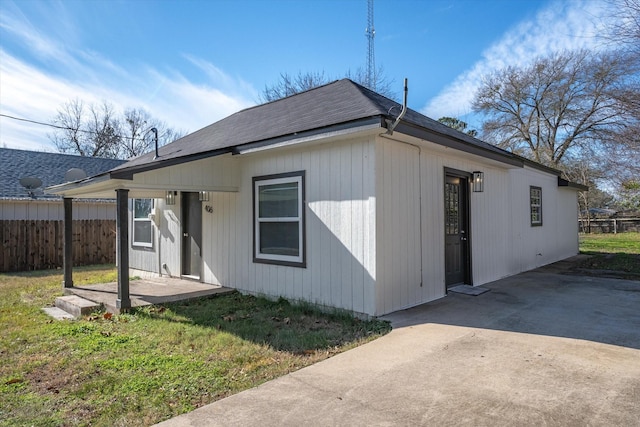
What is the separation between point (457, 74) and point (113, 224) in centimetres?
1637

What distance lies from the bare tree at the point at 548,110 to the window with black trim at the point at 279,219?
787 inches

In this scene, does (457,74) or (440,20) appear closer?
(440,20)

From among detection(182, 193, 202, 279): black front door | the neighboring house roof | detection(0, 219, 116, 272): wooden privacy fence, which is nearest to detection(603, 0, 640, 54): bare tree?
detection(182, 193, 202, 279): black front door

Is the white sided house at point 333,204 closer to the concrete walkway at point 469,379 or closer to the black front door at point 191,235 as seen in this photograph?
the black front door at point 191,235

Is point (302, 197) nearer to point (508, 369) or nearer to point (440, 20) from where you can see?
point (508, 369)

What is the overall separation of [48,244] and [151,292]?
819cm

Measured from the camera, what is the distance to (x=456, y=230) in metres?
6.92

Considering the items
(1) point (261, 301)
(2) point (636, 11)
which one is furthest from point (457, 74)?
(1) point (261, 301)

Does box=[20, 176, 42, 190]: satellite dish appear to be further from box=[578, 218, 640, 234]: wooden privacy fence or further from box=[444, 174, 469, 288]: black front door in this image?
box=[578, 218, 640, 234]: wooden privacy fence

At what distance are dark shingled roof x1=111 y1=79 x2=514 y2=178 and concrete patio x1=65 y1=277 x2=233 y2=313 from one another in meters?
2.26

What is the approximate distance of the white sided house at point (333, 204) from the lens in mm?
5141

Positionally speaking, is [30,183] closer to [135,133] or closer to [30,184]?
[30,184]

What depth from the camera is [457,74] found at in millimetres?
17578

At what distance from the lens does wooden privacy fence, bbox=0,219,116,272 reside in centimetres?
1194
